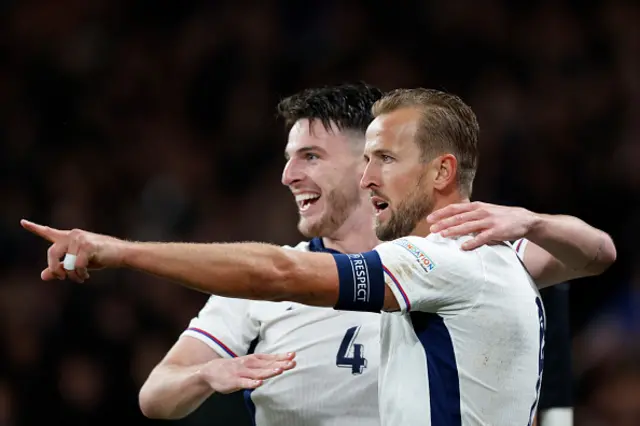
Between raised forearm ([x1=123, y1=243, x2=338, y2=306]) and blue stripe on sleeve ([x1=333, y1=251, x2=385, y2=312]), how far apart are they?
0.03 metres

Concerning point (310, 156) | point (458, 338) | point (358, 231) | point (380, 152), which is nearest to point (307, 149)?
point (310, 156)

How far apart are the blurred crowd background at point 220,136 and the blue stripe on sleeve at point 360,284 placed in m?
3.66

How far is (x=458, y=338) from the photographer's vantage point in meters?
3.02

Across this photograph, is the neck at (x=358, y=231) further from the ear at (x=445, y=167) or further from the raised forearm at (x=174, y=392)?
the ear at (x=445, y=167)

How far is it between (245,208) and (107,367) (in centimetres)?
188

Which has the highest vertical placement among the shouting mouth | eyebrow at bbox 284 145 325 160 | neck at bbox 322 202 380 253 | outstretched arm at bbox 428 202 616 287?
eyebrow at bbox 284 145 325 160

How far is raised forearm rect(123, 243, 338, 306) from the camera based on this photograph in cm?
264

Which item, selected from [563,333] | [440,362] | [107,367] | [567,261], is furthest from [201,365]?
[107,367]

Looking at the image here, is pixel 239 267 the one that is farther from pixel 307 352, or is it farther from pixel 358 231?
pixel 358 231

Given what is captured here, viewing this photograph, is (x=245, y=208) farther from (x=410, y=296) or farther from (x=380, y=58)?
(x=410, y=296)

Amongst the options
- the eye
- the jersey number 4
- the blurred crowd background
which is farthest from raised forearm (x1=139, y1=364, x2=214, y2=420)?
the blurred crowd background

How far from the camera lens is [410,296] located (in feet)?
9.49

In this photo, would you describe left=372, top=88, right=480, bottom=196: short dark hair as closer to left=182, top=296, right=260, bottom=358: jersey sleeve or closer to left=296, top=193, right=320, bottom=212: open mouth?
left=296, top=193, right=320, bottom=212: open mouth

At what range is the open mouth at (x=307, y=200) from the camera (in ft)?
14.4
